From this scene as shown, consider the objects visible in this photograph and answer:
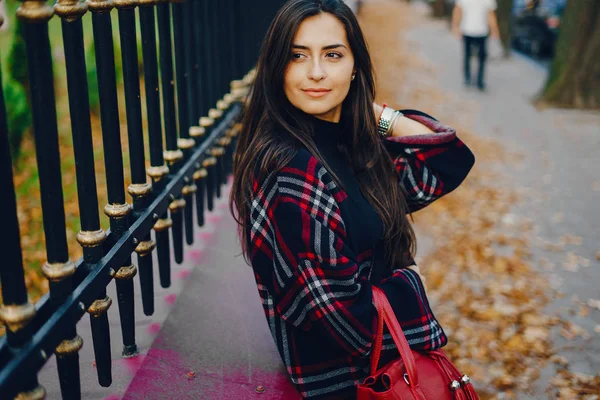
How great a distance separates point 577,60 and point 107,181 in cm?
908

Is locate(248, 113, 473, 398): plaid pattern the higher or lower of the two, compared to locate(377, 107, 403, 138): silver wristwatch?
lower


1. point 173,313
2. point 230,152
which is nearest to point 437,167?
point 173,313

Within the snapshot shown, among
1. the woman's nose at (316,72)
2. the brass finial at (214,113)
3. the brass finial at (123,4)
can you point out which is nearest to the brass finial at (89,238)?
the brass finial at (123,4)

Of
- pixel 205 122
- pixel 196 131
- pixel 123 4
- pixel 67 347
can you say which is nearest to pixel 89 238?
pixel 67 347

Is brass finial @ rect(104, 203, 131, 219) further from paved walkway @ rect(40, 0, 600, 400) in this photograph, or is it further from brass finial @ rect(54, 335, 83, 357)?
paved walkway @ rect(40, 0, 600, 400)

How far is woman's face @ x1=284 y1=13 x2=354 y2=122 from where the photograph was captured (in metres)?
2.29

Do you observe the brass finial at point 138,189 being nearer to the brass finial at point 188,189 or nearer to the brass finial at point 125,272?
the brass finial at point 125,272

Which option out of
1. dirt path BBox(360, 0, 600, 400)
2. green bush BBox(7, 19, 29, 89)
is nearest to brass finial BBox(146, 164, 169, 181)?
dirt path BBox(360, 0, 600, 400)

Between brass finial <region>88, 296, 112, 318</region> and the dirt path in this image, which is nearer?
brass finial <region>88, 296, 112, 318</region>

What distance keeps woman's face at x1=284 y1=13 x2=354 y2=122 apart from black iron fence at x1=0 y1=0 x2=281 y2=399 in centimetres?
55

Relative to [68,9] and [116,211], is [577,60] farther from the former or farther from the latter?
[68,9]

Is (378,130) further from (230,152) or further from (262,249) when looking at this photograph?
(230,152)

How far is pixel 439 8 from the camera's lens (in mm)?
25484

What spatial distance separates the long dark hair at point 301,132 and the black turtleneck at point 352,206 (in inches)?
1.5
